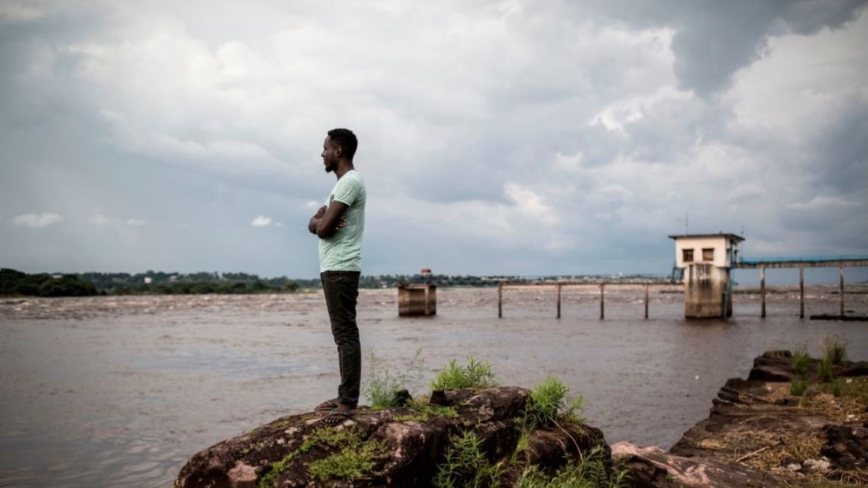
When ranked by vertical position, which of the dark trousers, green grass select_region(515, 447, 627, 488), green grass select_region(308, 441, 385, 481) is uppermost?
the dark trousers

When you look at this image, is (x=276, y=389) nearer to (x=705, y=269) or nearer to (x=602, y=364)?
(x=602, y=364)

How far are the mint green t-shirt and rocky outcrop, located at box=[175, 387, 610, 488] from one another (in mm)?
1289

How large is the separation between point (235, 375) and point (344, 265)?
17294 mm

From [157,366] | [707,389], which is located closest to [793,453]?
[707,389]

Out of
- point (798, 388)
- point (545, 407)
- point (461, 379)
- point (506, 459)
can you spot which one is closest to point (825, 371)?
point (798, 388)

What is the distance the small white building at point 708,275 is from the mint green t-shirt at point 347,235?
4967 centimetres

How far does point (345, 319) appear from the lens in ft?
18.3

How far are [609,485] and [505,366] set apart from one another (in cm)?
1757

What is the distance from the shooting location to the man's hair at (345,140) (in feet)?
19.2

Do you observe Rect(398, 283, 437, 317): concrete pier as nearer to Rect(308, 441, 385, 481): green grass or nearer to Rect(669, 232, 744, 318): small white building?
Rect(669, 232, 744, 318): small white building

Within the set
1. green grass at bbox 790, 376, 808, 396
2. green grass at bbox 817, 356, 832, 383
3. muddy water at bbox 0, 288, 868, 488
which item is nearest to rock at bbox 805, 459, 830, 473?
muddy water at bbox 0, 288, 868, 488

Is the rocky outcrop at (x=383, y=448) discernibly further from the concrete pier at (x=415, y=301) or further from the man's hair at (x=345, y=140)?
the concrete pier at (x=415, y=301)

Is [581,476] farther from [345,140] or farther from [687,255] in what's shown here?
[687,255]

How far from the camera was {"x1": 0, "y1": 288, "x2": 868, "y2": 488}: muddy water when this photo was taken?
12.0 metres
